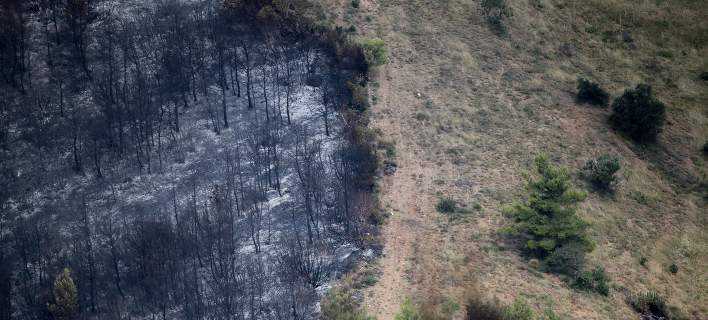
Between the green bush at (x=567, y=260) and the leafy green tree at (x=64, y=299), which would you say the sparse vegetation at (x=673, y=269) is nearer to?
the green bush at (x=567, y=260)

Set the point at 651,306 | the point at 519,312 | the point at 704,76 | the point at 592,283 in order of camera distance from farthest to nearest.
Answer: the point at 704,76
the point at 592,283
the point at 651,306
the point at 519,312

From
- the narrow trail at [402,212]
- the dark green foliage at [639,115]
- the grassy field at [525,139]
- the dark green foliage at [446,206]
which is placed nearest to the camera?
the narrow trail at [402,212]

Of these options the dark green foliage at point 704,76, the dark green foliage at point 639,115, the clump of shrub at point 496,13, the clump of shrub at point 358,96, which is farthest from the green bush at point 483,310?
the dark green foliage at point 704,76

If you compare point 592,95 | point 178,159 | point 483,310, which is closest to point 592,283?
point 483,310

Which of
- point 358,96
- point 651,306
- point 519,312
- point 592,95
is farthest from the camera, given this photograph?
point 592,95

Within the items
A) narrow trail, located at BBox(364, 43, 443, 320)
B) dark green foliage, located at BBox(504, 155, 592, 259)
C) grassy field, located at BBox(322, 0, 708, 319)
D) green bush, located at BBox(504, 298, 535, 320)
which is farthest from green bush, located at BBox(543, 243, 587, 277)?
narrow trail, located at BBox(364, 43, 443, 320)

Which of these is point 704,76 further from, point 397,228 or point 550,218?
point 397,228

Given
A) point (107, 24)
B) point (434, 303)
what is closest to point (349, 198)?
point (434, 303)
